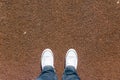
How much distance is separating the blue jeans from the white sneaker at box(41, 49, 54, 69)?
0.23ft

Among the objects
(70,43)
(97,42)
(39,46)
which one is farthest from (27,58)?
(97,42)

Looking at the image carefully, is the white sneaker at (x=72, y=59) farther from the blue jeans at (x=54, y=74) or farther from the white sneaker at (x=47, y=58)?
the white sneaker at (x=47, y=58)

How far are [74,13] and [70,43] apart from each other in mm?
400

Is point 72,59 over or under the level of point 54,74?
over

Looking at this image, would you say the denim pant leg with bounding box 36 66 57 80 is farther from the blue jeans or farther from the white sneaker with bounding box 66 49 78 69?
the white sneaker with bounding box 66 49 78 69

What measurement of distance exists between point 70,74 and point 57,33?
0.57 metres

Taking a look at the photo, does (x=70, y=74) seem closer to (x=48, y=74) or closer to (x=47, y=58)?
(x=48, y=74)

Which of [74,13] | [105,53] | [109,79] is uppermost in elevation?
[74,13]

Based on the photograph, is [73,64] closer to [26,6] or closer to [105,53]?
[105,53]

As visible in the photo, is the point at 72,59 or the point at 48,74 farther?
the point at 72,59

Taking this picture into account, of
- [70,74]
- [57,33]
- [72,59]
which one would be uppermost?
[57,33]

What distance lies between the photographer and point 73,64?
5.21 metres

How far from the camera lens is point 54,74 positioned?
513 cm

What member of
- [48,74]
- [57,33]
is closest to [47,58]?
[48,74]
